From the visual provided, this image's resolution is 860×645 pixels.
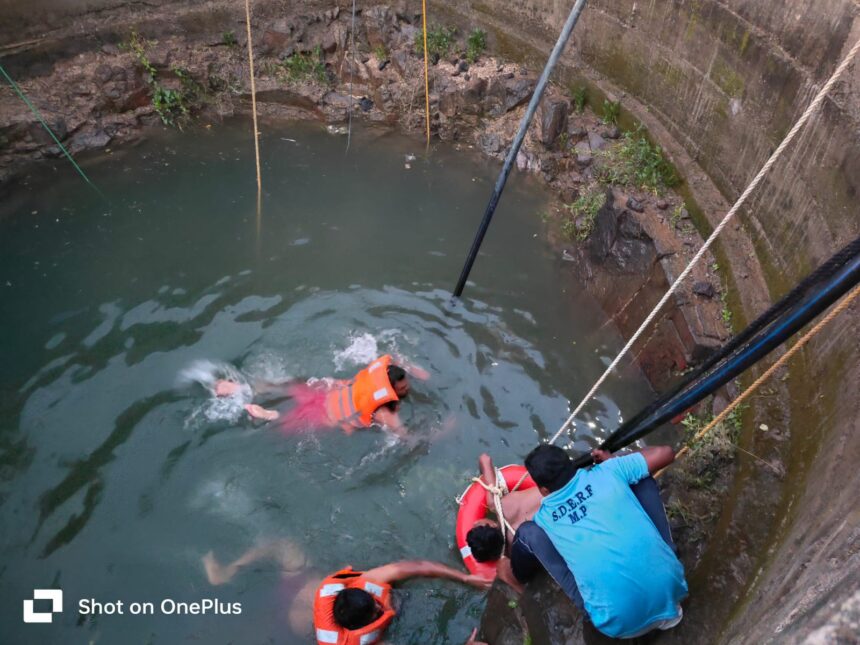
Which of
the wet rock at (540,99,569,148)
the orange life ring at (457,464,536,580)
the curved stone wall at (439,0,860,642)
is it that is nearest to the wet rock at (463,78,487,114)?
the wet rock at (540,99,569,148)

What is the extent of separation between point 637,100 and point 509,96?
1963 millimetres

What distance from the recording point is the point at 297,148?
836 centimetres

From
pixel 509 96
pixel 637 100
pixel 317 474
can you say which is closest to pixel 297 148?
pixel 509 96

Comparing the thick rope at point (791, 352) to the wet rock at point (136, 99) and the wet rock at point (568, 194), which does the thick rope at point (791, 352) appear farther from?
the wet rock at point (136, 99)

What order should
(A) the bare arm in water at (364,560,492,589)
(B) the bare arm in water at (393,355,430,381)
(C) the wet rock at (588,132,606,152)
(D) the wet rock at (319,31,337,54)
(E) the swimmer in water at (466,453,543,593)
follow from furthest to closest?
(D) the wet rock at (319,31,337,54), (C) the wet rock at (588,132,606,152), (B) the bare arm in water at (393,355,430,381), (A) the bare arm in water at (364,560,492,589), (E) the swimmer in water at (466,453,543,593)

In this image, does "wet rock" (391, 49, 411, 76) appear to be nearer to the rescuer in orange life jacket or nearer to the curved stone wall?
the curved stone wall

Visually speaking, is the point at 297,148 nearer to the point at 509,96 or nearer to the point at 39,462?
the point at 509,96

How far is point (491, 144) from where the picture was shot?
8422 millimetres

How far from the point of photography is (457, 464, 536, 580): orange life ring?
412 centimetres

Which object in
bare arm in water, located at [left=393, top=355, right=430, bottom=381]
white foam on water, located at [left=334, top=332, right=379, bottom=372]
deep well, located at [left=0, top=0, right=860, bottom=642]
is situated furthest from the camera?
white foam on water, located at [left=334, top=332, right=379, bottom=372]

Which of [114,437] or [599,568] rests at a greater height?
[599,568]

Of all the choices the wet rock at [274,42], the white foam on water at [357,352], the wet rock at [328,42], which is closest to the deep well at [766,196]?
the wet rock at [274,42]

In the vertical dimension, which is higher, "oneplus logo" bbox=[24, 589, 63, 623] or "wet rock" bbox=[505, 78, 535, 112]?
"wet rock" bbox=[505, 78, 535, 112]

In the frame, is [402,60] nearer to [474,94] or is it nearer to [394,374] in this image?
[474,94]
